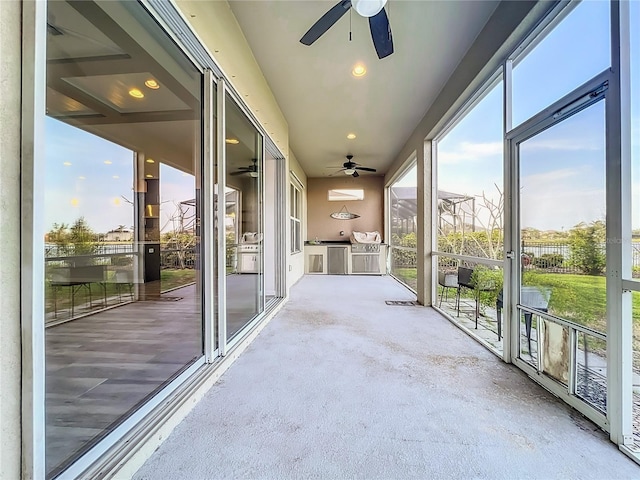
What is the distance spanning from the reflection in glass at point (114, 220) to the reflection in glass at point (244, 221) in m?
0.36

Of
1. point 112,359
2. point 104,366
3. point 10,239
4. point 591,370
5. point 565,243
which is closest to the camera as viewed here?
point 10,239

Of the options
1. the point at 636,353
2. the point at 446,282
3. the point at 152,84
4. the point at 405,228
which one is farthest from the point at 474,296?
the point at 152,84

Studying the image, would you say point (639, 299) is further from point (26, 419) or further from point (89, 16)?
point (89, 16)

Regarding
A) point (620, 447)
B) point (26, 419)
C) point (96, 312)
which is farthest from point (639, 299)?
point (96, 312)

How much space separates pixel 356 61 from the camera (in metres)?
3.27

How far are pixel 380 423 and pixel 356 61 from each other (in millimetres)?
3441

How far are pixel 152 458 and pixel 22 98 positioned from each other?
1.57 m

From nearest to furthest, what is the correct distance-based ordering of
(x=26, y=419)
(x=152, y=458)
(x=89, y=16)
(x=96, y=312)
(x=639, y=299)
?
(x=26, y=419) → (x=152, y=458) → (x=639, y=299) → (x=89, y=16) → (x=96, y=312)

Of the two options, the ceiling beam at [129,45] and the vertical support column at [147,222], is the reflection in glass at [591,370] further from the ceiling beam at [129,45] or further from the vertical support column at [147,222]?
the vertical support column at [147,222]

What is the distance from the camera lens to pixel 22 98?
0.97m

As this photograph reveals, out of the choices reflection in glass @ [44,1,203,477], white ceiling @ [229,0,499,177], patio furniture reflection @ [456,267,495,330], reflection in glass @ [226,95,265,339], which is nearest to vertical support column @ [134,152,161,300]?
reflection in glass @ [44,1,203,477]

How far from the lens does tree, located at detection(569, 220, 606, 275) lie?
1685mm

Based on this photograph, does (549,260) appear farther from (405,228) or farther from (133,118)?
(133,118)

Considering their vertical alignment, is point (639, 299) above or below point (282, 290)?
above
